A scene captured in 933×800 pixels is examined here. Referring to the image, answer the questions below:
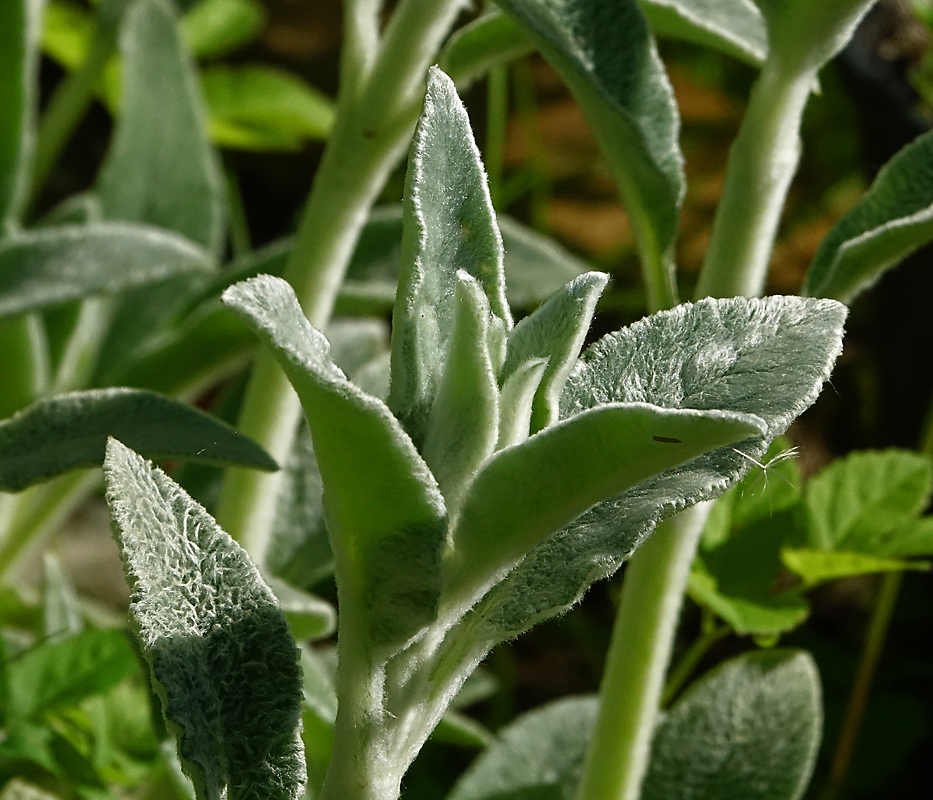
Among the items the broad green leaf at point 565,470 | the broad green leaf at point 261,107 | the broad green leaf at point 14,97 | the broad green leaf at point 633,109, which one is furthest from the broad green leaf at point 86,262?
the broad green leaf at point 261,107

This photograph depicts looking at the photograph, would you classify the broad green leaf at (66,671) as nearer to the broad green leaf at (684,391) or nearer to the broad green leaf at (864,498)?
the broad green leaf at (684,391)

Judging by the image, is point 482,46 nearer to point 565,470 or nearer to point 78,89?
point 565,470

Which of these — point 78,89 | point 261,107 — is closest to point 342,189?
point 78,89

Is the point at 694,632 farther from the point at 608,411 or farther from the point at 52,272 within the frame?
the point at 608,411

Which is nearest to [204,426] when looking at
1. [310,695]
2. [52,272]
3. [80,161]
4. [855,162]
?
[310,695]

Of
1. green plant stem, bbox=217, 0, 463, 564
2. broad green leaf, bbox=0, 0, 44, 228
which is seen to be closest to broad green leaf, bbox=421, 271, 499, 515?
green plant stem, bbox=217, 0, 463, 564

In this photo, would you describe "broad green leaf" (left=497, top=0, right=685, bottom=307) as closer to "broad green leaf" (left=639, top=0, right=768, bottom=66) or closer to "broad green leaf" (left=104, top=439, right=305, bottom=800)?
"broad green leaf" (left=639, top=0, right=768, bottom=66)
